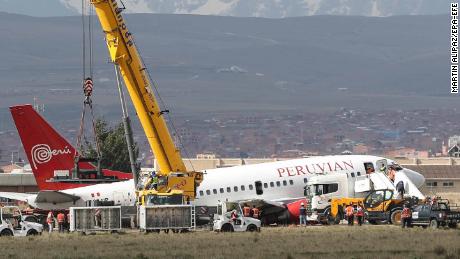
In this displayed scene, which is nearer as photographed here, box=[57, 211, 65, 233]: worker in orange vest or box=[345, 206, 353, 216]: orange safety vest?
box=[345, 206, 353, 216]: orange safety vest

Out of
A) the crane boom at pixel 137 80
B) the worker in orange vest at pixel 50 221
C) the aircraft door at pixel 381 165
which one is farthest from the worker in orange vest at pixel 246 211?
the worker in orange vest at pixel 50 221

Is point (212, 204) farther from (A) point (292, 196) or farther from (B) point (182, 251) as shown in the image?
(B) point (182, 251)

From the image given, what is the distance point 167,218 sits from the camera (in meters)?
76.6

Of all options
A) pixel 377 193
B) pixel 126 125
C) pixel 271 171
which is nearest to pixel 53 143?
pixel 126 125

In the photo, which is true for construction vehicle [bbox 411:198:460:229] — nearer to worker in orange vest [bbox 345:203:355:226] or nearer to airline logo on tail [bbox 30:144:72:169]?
worker in orange vest [bbox 345:203:355:226]

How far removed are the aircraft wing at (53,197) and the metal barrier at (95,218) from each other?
8116 millimetres

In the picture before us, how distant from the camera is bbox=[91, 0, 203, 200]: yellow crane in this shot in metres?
81.8

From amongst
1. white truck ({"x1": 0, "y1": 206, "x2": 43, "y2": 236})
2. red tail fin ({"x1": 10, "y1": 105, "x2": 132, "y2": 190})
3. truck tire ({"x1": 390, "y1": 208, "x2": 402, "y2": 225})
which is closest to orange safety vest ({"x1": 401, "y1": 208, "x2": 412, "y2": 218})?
truck tire ({"x1": 390, "y1": 208, "x2": 402, "y2": 225})

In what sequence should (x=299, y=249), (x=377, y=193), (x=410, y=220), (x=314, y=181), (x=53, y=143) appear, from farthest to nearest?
(x=53, y=143), (x=314, y=181), (x=377, y=193), (x=410, y=220), (x=299, y=249)

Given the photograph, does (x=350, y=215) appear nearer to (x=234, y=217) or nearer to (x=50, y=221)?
(x=234, y=217)

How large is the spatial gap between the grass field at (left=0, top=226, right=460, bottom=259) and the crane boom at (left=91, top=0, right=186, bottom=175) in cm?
863

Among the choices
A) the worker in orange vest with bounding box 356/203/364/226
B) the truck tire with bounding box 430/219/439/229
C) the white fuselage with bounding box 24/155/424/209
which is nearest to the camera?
the truck tire with bounding box 430/219/439/229

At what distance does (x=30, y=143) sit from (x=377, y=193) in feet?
78.7

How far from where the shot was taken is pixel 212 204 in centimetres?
8806
